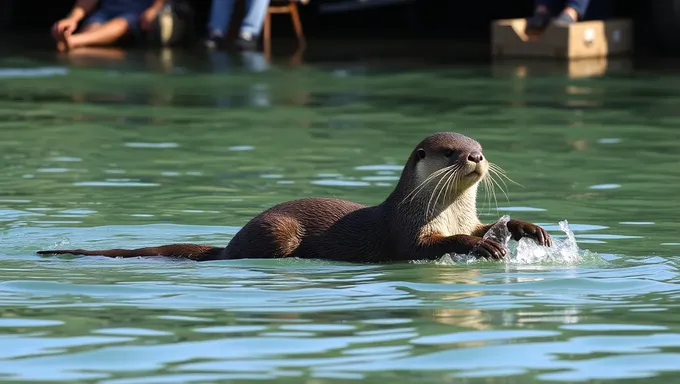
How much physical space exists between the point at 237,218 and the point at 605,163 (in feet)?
10.6

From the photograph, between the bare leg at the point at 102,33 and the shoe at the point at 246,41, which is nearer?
the shoe at the point at 246,41

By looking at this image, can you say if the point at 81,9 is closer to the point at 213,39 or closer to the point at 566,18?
the point at 213,39

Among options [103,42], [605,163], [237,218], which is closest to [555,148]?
[605,163]

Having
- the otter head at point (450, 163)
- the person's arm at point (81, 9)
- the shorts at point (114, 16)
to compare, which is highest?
the otter head at point (450, 163)

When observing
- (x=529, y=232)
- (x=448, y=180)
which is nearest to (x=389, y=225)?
(x=448, y=180)

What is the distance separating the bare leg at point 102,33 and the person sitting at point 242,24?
4.49ft

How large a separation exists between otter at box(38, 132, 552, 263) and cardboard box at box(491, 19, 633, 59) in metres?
11.0

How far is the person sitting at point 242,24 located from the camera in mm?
20953

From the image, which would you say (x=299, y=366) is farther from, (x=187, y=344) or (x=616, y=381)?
(x=616, y=381)

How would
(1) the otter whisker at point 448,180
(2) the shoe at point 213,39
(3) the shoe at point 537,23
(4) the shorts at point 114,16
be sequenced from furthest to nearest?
(4) the shorts at point 114,16
(2) the shoe at point 213,39
(3) the shoe at point 537,23
(1) the otter whisker at point 448,180

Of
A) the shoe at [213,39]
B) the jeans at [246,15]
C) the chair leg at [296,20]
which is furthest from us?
the chair leg at [296,20]

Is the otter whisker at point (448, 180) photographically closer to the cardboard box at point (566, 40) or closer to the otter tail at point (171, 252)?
the otter tail at point (171, 252)

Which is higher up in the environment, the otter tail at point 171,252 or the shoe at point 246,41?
the otter tail at point 171,252

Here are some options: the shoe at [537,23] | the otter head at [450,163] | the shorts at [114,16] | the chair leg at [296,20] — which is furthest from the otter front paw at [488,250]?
the shorts at [114,16]
